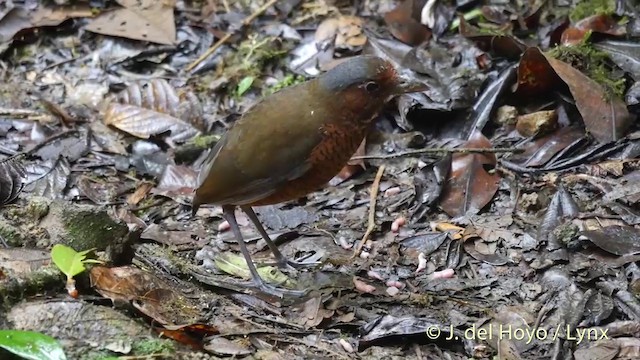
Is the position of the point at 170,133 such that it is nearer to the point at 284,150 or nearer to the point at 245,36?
the point at 245,36

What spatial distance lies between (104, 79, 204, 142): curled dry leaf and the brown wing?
6.12 ft

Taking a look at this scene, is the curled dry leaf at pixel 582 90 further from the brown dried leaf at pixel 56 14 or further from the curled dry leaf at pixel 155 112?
the brown dried leaf at pixel 56 14

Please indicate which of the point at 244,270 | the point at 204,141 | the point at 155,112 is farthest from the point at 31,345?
the point at 155,112

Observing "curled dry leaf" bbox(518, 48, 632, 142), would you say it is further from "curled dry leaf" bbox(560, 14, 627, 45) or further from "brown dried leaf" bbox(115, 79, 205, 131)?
"brown dried leaf" bbox(115, 79, 205, 131)

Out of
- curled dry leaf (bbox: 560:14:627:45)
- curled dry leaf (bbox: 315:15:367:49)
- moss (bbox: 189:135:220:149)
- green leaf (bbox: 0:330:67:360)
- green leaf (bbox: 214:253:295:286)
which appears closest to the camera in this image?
green leaf (bbox: 0:330:67:360)

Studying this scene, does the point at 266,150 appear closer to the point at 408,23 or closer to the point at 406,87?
the point at 406,87

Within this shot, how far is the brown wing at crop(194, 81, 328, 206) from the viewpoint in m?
3.79

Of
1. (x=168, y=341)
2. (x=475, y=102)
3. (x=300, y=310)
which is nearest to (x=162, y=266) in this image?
(x=300, y=310)

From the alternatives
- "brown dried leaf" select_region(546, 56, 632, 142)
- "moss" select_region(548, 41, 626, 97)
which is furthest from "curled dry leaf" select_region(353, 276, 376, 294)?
"moss" select_region(548, 41, 626, 97)

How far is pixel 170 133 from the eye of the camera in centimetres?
575

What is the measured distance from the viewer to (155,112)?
589 cm

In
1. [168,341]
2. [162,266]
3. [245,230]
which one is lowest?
[245,230]

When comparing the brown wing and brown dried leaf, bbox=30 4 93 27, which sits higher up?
the brown wing

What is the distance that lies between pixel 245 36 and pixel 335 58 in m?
0.93
